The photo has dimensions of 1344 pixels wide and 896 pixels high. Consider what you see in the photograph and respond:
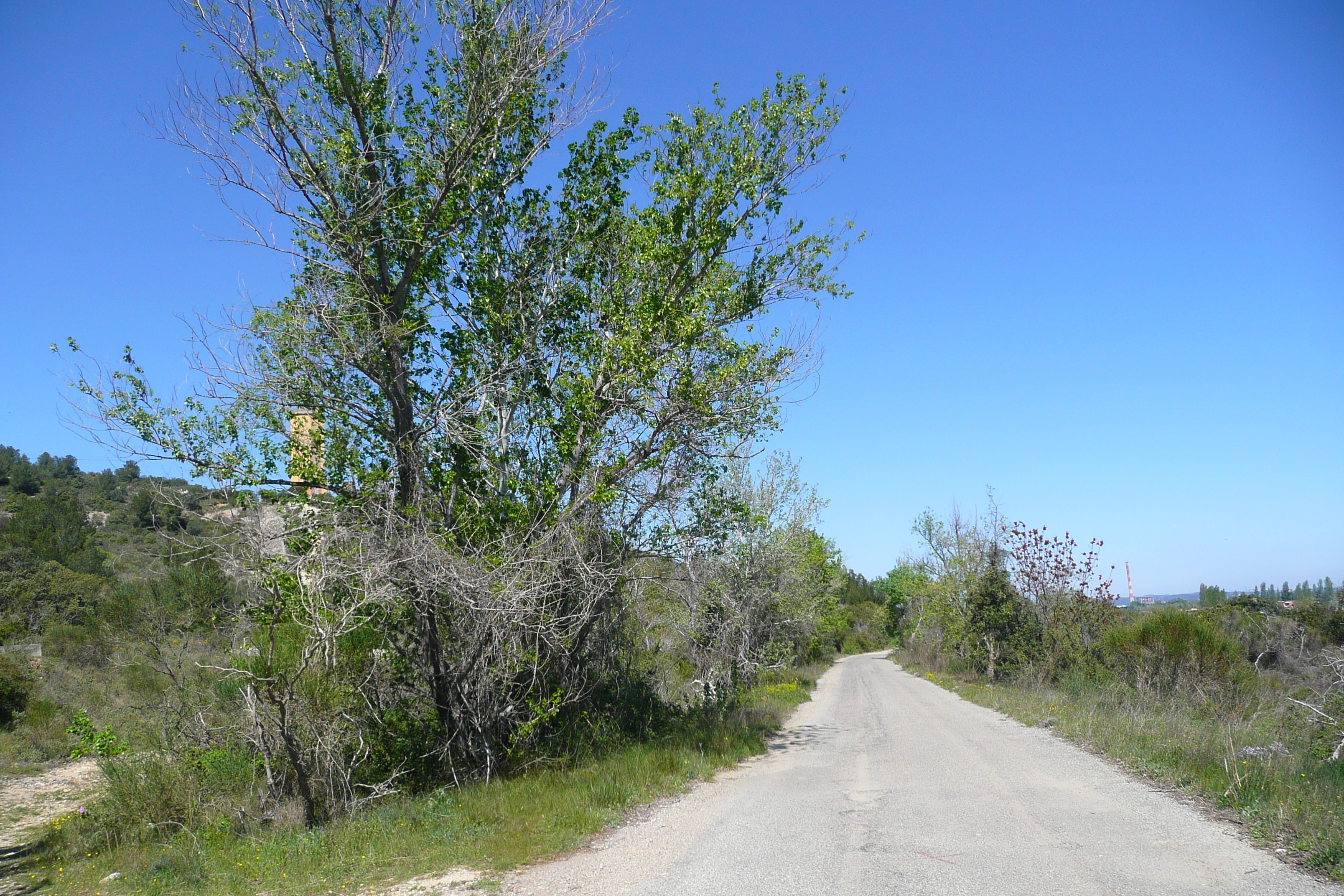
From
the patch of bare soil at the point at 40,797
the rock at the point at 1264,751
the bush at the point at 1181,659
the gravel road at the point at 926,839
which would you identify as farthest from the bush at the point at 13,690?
the bush at the point at 1181,659

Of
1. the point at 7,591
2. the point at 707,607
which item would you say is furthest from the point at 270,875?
the point at 7,591

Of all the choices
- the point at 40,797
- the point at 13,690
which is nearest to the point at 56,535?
the point at 13,690

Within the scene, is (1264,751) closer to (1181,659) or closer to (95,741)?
(1181,659)

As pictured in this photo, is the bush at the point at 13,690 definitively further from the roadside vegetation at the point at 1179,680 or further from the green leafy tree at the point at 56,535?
the roadside vegetation at the point at 1179,680

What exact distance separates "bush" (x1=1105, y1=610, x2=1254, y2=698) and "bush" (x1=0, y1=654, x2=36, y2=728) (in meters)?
29.0

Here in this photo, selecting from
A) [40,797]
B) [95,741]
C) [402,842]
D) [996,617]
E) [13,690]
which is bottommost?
[40,797]

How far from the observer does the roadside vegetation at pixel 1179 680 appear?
745 centimetres

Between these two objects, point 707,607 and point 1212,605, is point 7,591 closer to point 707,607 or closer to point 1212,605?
point 707,607

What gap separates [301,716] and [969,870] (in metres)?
7.39

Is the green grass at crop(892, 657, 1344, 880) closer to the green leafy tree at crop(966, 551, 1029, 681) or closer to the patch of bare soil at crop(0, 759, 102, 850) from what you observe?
the green leafy tree at crop(966, 551, 1029, 681)

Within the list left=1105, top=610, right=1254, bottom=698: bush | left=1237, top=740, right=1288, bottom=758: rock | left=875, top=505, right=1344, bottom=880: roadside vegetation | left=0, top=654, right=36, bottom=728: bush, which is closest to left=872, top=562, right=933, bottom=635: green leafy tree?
left=875, top=505, right=1344, bottom=880: roadside vegetation

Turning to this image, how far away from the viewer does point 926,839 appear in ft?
21.8

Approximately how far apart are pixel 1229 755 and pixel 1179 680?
36.2ft

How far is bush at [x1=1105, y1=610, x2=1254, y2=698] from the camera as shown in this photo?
57.2ft
